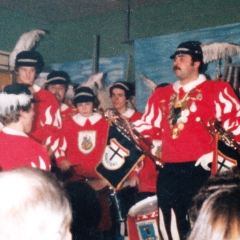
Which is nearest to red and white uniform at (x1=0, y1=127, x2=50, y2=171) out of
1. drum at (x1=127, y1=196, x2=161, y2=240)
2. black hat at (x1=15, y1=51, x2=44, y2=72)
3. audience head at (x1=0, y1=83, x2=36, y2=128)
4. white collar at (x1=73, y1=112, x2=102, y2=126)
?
audience head at (x1=0, y1=83, x2=36, y2=128)

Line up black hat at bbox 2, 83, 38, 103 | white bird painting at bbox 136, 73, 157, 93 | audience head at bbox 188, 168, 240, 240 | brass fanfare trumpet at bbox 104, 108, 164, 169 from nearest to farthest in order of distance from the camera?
audience head at bbox 188, 168, 240, 240
black hat at bbox 2, 83, 38, 103
brass fanfare trumpet at bbox 104, 108, 164, 169
white bird painting at bbox 136, 73, 157, 93

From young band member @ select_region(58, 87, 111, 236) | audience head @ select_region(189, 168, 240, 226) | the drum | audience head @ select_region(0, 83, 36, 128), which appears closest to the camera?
audience head @ select_region(189, 168, 240, 226)

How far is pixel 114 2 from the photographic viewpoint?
275 inches

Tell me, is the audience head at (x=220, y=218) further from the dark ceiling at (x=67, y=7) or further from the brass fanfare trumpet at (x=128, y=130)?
the dark ceiling at (x=67, y=7)

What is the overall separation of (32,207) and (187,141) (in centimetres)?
245

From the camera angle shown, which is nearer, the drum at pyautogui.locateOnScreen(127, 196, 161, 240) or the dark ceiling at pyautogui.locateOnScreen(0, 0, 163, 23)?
the drum at pyautogui.locateOnScreen(127, 196, 161, 240)

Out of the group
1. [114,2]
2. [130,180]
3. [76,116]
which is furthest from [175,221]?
[114,2]

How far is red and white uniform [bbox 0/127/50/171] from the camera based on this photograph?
2604mm

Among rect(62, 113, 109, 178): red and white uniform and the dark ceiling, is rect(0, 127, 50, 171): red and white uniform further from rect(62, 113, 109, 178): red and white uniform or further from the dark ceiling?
the dark ceiling

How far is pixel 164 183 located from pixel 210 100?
2.50 ft

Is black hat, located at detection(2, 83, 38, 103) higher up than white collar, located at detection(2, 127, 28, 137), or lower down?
higher up

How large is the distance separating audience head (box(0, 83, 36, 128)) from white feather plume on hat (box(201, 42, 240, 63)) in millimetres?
3115

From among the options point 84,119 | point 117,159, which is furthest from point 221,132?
point 84,119

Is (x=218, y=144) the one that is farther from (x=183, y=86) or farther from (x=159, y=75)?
(x=159, y=75)
